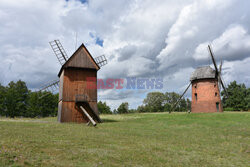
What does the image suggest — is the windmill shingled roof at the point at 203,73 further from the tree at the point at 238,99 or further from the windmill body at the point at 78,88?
the tree at the point at 238,99

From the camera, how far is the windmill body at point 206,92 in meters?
34.0

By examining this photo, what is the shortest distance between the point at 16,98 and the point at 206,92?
5619 centimetres

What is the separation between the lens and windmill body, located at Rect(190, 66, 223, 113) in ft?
111

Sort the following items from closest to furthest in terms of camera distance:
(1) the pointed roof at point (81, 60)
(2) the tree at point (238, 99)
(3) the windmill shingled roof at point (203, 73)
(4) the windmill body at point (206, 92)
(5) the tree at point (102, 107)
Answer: (1) the pointed roof at point (81, 60)
(4) the windmill body at point (206, 92)
(3) the windmill shingled roof at point (203, 73)
(2) the tree at point (238, 99)
(5) the tree at point (102, 107)

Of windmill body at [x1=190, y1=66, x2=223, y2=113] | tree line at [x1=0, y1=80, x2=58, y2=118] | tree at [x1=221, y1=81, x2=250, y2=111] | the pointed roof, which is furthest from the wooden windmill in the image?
tree at [x1=221, y1=81, x2=250, y2=111]

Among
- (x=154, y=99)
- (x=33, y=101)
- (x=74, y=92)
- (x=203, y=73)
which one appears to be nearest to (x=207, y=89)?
(x=203, y=73)

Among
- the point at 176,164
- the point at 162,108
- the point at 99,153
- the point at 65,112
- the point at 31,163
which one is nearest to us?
the point at 31,163

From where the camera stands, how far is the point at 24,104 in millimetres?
58094

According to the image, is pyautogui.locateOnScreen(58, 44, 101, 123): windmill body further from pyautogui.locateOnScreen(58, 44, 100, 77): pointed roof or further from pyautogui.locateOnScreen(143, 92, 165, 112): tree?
pyautogui.locateOnScreen(143, 92, 165, 112): tree

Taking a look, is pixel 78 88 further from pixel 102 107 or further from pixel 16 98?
pixel 102 107

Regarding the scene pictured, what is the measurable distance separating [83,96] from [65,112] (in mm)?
3024

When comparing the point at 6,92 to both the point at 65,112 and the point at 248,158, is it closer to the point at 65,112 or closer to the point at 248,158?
the point at 65,112

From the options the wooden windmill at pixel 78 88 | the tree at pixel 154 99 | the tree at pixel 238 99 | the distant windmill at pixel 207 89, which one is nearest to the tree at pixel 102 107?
the tree at pixel 154 99

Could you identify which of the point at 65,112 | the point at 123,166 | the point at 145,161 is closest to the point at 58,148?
the point at 123,166
